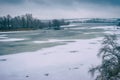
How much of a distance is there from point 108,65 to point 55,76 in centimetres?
593

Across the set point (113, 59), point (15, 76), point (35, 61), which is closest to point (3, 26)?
point (35, 61)

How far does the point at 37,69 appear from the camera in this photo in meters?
17.3

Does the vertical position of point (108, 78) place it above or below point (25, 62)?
above

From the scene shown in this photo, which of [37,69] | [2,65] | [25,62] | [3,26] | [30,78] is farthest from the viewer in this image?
[3,26]

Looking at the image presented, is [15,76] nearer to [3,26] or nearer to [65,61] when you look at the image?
[65,61]

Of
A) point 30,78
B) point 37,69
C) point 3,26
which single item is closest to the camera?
point 30,78

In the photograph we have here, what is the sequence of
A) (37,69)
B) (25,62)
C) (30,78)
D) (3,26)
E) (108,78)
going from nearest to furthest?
(108,78) < (30,78) < (37,69) < (25,62) < (3,26)

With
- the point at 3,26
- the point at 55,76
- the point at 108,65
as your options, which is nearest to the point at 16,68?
the point at 55,76

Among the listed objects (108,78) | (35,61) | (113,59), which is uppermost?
(113,59)

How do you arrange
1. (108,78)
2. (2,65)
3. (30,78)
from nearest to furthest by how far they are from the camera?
(108,78)
(30,78)
(2,65)

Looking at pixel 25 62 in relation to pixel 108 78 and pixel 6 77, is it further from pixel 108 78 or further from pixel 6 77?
pixel 108 78

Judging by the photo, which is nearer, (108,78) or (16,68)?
(108,78)

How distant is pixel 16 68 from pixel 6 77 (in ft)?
10.6

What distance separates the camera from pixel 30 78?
46.9ft
